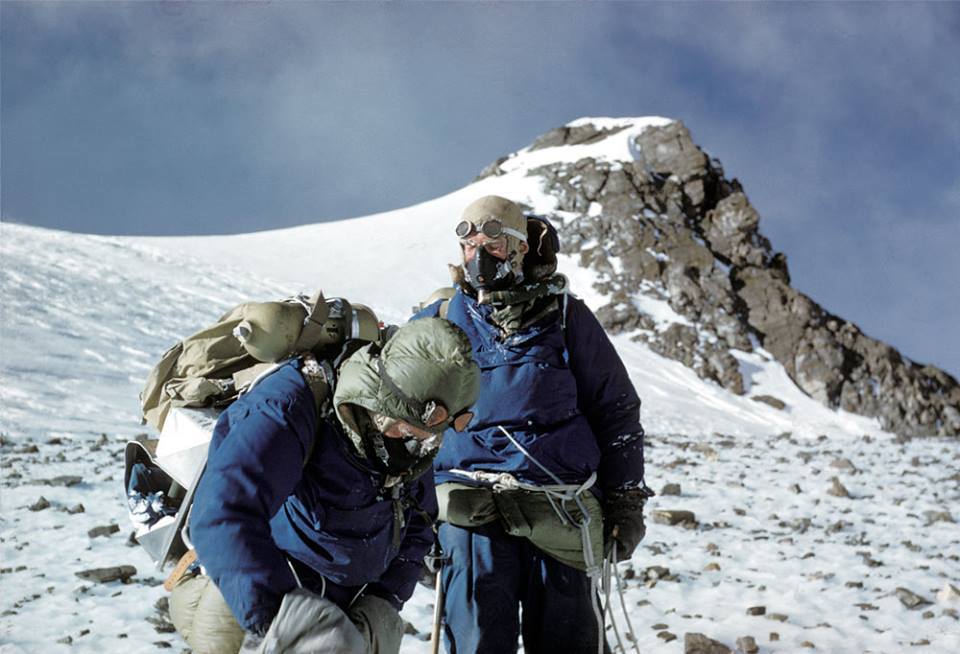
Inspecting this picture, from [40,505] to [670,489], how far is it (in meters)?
7.27

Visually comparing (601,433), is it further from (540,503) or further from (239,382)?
(239,382)

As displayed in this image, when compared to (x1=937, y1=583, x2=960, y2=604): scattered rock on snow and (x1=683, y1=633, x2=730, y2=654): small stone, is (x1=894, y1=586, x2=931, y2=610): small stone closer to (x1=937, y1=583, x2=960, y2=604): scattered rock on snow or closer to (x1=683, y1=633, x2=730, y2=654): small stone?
(x1=937, y1=583, x2=960, y2=604): scattered rock on snow

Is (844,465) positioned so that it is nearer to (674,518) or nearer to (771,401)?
(674,518)

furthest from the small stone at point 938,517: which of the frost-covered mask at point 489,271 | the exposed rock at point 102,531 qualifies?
the exposed rock at point 102,531

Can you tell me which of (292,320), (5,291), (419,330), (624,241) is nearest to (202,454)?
(292,320)

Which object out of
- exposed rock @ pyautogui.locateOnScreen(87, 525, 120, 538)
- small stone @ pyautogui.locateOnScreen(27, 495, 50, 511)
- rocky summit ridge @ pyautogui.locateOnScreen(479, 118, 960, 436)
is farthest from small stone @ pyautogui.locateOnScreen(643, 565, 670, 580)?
rocky summit ridge @ pyautogui.locateOnScreen(479, 118, 960, 436)

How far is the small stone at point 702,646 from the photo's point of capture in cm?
478

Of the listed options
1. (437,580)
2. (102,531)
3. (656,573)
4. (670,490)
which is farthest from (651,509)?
(437,580)

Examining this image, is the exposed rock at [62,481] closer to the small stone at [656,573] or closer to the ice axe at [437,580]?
the small stone at [656,573]

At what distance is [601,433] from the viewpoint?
3297 mm

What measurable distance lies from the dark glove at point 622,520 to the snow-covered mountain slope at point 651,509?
7.18 feet

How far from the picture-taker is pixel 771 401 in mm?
30969

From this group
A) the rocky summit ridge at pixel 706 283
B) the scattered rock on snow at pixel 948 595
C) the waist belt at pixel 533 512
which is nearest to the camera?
the waist belt at pixel 533 512

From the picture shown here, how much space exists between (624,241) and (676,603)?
37936 millimetres
